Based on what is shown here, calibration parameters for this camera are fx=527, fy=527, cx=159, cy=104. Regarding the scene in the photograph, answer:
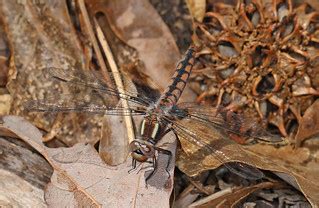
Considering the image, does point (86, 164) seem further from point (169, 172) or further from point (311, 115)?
point (311, 115)

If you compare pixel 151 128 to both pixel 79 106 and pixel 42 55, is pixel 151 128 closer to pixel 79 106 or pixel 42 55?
pixel 79 106

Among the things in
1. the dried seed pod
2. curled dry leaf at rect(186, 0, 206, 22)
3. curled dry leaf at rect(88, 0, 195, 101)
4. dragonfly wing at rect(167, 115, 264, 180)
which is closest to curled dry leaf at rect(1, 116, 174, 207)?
dragonfly wing at rect(167, 115, 264, 180)

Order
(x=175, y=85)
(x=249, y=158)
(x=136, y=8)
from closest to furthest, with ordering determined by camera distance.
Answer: (x=249, y=158)
(x=175, y=85)
(x=136, y=8)

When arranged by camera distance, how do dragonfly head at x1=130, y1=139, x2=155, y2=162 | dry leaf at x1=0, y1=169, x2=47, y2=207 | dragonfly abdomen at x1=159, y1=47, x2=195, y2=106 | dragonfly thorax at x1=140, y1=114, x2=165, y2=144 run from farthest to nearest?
dragonfly abdomen at x1=159, y1=47, x2=195, y2=106, dragonfly thorax at x1=140, y1=114, x2=165, y2=144, dragonfly head at x1=130, y1=139, x2=155, y2=162, dry leaf at x1=0, y1=169, x2=47, y2=207

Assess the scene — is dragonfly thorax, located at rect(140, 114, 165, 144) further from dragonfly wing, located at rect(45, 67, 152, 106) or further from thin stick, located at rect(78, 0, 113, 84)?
thin stick, located at rect(78, 0, 113, 84)

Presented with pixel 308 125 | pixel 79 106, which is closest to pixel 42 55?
pixel 79 106

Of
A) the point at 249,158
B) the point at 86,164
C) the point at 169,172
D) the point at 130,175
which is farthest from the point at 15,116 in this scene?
the point at 249,158

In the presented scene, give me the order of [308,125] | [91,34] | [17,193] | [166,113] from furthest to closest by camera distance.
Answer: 1. [91,34]
2. [166,113]
3. [308,125]
4. [17,193]
